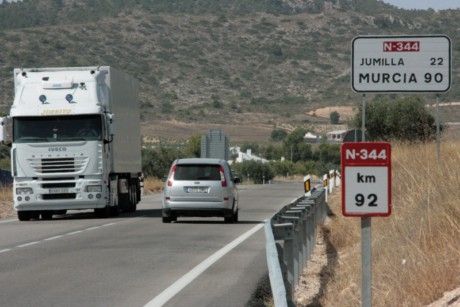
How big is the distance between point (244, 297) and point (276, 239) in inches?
91.1

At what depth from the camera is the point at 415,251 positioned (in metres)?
13.6

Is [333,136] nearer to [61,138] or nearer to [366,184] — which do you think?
[61,138]

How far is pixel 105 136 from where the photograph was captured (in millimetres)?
32062

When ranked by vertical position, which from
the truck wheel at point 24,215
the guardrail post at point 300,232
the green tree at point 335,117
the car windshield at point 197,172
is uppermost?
the guardrail post at point 300,232

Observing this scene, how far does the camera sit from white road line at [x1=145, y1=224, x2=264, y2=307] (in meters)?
14.4

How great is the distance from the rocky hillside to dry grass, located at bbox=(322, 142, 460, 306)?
108088 mm

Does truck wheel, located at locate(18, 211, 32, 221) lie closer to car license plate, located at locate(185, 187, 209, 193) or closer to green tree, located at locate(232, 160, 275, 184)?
car license plate, located at locate(185, 187, 209, 193)

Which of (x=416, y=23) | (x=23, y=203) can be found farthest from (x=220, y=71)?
(x=23, y=203)

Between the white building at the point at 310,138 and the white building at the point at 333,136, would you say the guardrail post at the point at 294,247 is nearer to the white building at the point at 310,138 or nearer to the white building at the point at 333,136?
the white building at the point at 333,136

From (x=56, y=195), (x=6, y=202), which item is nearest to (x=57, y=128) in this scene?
(x=56, y=195)

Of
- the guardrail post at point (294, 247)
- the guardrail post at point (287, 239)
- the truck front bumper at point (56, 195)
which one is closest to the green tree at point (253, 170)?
the truck front bumper at point (56, 195)

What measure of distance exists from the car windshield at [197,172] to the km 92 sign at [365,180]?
66.7ft

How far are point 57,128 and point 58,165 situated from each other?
999 mm

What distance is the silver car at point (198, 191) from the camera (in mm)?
30469
